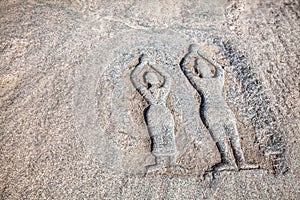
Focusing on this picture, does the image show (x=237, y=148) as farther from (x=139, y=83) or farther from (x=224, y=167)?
(x=139, y=83)

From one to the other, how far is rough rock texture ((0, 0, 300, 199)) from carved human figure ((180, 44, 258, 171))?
62mm

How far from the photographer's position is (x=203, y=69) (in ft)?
11.9

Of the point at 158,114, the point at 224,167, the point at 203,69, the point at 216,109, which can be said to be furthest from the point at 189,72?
the point at 224,167

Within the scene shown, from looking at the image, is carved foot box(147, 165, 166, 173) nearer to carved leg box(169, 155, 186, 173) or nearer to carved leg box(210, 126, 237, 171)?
carved leg box(169, 155, 186, 173)

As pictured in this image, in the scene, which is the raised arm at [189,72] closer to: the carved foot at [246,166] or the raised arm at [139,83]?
the raised arm at [139,83]

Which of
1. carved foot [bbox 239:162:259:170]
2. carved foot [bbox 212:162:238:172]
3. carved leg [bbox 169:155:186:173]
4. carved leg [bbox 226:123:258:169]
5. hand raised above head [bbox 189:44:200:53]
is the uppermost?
hand raised above head [bbox 189:44:200:53]

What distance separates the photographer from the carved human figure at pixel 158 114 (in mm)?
2891

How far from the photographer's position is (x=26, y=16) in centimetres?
395

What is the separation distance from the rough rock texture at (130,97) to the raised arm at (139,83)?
6 cm

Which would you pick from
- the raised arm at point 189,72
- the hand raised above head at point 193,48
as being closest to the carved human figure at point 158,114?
the raised arm at point 189,72

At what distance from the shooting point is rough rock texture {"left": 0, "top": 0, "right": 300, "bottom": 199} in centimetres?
274

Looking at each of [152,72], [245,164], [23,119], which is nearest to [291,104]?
[245,164]

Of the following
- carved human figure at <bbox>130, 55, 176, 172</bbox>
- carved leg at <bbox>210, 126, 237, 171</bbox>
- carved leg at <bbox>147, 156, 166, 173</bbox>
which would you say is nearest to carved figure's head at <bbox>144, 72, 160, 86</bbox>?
carved human figure at <bbox>130, 55, 176, 172</bbox>

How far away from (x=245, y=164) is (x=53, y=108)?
1.73 meters
